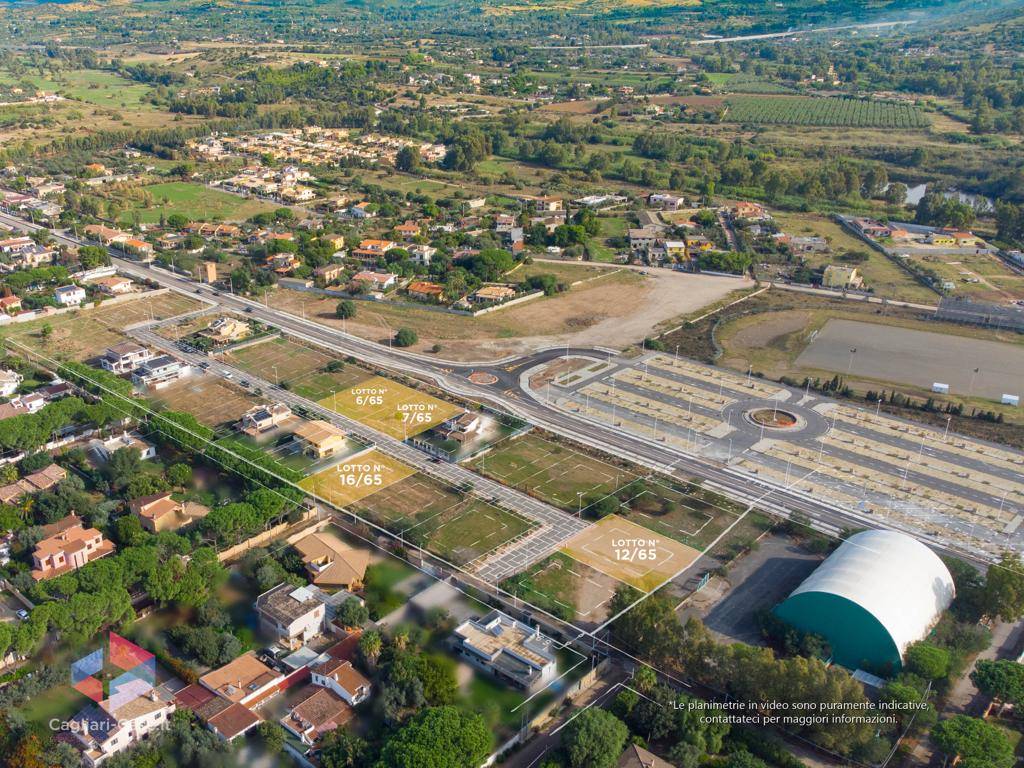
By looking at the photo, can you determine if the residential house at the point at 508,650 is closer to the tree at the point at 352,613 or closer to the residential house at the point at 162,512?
the tree at the point at 352,613

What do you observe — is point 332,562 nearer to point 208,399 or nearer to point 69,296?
point 208,399

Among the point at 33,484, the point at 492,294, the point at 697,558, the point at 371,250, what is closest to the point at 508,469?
the point at 697,558

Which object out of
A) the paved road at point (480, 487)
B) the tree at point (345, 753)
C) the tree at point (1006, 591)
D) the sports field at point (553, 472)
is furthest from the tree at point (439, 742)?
the tree at point (1006, 591)

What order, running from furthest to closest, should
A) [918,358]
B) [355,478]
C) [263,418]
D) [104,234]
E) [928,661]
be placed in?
[104,234]
[918,358]
[263,418]
[355,478]
[928,661]

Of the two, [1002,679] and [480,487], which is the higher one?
[1002,679]

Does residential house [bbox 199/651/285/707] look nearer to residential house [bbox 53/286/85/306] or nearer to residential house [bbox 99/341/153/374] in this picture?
residential house [bbox 99/341/153/374]

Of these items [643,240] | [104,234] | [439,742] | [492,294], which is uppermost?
[104,234]

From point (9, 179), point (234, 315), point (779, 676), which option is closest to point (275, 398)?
point (234, 315)
